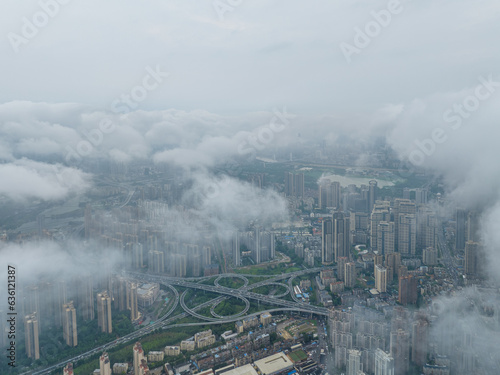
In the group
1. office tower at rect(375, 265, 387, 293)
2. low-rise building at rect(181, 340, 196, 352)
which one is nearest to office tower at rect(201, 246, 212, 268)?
low-rise building at rect(181, 340, 196, 352)

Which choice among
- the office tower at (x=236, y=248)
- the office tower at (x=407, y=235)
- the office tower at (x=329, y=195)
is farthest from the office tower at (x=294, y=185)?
the office tower at (x=407, y=235)

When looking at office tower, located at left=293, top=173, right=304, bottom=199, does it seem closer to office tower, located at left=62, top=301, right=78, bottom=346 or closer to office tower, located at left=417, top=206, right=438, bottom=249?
office tower, located at left=417, top=206, right=438, bottom=249

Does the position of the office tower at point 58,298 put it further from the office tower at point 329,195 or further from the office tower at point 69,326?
the office tower at point 329,195

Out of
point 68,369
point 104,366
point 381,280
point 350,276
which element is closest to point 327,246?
point 350,276

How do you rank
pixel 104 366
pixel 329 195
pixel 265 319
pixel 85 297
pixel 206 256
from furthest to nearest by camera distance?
pixel 329 195 < pixel 206 256 < pixel 265 319 < pixel 85 297 < pixel 104 366

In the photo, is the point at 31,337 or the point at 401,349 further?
the point at 31,337

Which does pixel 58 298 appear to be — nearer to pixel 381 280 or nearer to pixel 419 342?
pixel 419 342
